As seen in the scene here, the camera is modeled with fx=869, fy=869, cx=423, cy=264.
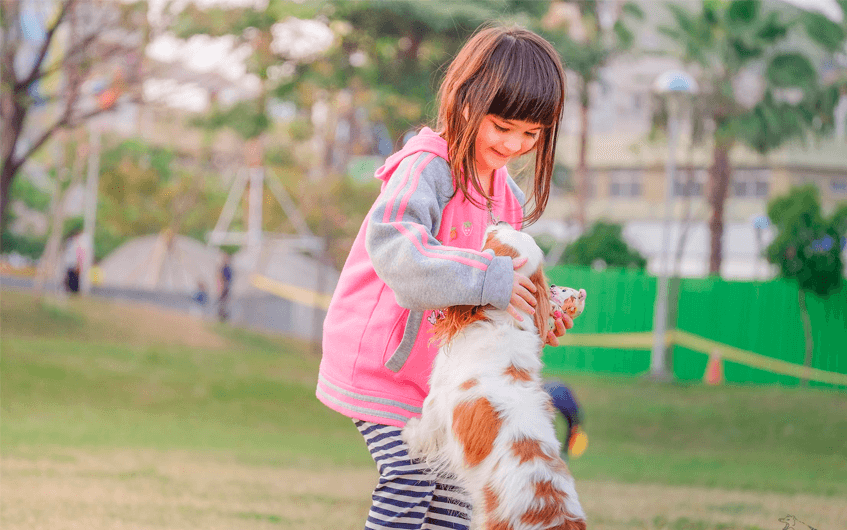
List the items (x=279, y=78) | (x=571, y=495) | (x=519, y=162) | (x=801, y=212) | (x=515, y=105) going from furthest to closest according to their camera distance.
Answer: (x=279, y=78)
(x=801, y=212)
(x=519, y=162)
(x=515, y=105)
(x=571, y=495)

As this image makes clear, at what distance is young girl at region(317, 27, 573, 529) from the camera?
7.55ft

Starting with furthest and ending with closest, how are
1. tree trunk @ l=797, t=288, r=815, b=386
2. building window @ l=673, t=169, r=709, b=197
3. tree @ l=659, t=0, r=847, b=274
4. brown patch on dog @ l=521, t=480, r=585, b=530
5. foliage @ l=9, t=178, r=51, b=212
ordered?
building window @ l=673, t=169, r=709, b=197, foliage @ l=9, t=178, r=51, b=212, tree @ l=659, t=0, r=847, b=274, tree trunk @ l=797, t=288, r=815, b=386, brown patch on dog @ l=521, t=480, r=585, b=530

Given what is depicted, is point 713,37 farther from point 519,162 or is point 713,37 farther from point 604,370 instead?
point 519,162

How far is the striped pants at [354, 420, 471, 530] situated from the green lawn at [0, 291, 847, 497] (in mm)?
5452

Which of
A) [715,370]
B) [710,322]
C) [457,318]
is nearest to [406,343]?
[457,318]

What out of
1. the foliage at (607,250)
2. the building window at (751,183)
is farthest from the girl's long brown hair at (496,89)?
the building window at (751,183)

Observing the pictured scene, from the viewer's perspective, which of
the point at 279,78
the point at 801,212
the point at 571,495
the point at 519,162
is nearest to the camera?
the point at 571,495

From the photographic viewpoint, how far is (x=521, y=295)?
7.03 ft

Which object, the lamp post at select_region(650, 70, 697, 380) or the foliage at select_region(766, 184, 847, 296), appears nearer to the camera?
the lamp post at select_region(650, 70, 697, 380)

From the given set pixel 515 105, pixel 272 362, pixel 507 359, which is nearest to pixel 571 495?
pixel 507 359

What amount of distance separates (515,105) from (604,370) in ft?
49.5

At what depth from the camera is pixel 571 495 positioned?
202cm

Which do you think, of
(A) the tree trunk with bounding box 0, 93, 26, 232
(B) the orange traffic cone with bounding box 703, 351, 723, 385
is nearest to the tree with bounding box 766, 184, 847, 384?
(B) the orange traffic cone with bounding box 703, 351, 723, 385

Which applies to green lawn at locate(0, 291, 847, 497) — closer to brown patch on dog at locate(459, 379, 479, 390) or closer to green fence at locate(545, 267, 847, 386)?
green fence at locate(545, 267, 847, 386)
